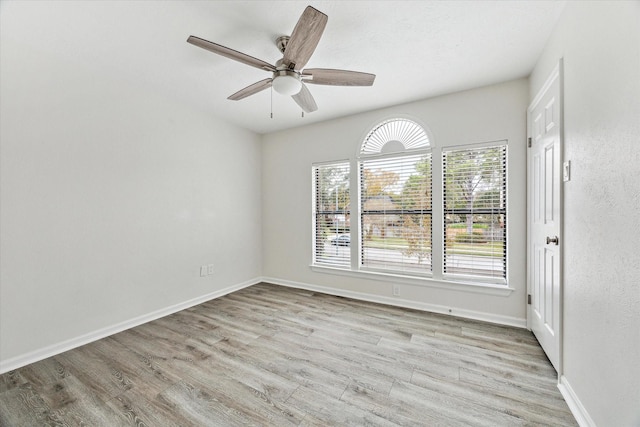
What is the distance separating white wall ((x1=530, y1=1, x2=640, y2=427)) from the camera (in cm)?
111

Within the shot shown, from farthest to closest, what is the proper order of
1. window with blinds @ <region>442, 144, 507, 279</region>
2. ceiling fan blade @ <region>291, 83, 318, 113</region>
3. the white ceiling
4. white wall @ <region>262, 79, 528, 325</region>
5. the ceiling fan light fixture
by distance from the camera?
1. window with blinds @ <region>442, 144, 507, 279</region>
2. white wall @ <region>262, 79, 528, 325</region>
3. ceiling fan blade @ <region>291, 83, 318, 113</region>
4. the ceiling fan light fixture
5. the white ceiling

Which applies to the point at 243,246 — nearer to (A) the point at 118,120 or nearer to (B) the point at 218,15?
(A) the point at 118,120

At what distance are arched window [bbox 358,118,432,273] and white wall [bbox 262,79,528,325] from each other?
0.18 metres

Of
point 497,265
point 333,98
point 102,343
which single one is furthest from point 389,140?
point 102,343

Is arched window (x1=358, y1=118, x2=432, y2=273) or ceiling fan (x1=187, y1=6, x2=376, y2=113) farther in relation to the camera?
arched window (x1=358, y1=118, x2=432, y2=273)

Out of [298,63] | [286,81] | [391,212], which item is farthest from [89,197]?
[391,212]

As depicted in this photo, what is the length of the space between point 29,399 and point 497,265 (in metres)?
4.10

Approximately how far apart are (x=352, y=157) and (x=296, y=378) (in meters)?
2.78

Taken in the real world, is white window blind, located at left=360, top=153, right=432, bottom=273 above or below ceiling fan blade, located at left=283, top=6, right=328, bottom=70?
below

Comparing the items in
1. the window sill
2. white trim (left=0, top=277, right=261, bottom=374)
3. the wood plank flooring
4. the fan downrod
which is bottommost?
the wood plank flooring

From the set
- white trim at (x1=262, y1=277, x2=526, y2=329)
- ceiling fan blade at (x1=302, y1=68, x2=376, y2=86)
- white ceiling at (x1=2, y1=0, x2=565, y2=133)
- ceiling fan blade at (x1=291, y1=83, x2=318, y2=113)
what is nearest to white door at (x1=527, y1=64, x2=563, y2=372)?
white trim at (x1=262, y1=277, x2=526, y2=329)

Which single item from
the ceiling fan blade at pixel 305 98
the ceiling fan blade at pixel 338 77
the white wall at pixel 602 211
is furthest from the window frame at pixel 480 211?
the ceiling fan blade at pixel 305 98

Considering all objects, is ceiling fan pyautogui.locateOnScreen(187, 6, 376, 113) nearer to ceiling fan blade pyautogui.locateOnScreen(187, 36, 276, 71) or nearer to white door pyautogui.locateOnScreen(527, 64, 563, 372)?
ceiling fan blade pyautogui.locateOnScreen(187, 36, 276, 71)

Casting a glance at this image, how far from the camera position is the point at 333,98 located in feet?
10.3
